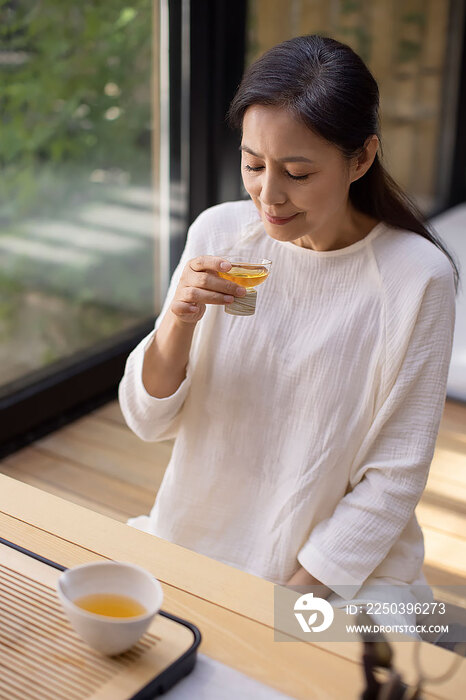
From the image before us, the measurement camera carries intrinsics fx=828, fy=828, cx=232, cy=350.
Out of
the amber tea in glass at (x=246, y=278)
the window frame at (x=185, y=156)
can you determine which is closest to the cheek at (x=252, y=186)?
the amber tea in glass at (x=246, y=278)

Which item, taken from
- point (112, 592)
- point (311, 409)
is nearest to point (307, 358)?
point (311, 409)

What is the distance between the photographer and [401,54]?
14.0ft

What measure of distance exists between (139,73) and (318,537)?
2037 millimetres

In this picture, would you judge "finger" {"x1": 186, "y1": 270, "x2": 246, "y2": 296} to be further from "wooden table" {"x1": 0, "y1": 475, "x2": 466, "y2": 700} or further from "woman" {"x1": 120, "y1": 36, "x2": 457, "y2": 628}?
"wooden table" {"x1": 0, "y1": 475, "x2": 466, "y2": 700}

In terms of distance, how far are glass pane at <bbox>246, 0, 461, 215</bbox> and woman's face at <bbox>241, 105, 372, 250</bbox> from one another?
82.5 inches

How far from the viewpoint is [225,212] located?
1498 millimetres

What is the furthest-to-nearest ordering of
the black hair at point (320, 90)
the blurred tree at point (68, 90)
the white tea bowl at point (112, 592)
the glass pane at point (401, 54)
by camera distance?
the glass pane at point (401, 54) → the blurred tree at point (68, 90) → the black hair at point (320, 90) → the white tea bowl at point (112, 592)

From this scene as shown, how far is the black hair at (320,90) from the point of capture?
120 cm

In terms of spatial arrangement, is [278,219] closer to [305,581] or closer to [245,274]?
[245,274]

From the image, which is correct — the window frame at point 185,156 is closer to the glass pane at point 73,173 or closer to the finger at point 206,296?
the glass pane at point 73,173

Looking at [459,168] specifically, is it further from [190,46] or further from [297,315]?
[297,315]

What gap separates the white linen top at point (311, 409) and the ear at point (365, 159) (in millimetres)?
125

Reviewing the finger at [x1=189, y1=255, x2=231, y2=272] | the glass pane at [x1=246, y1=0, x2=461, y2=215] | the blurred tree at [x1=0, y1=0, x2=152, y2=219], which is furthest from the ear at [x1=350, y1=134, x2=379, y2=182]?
the glass pane at [x1=246, y1=0, x2=461, y2=215]

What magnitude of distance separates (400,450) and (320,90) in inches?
22.5
